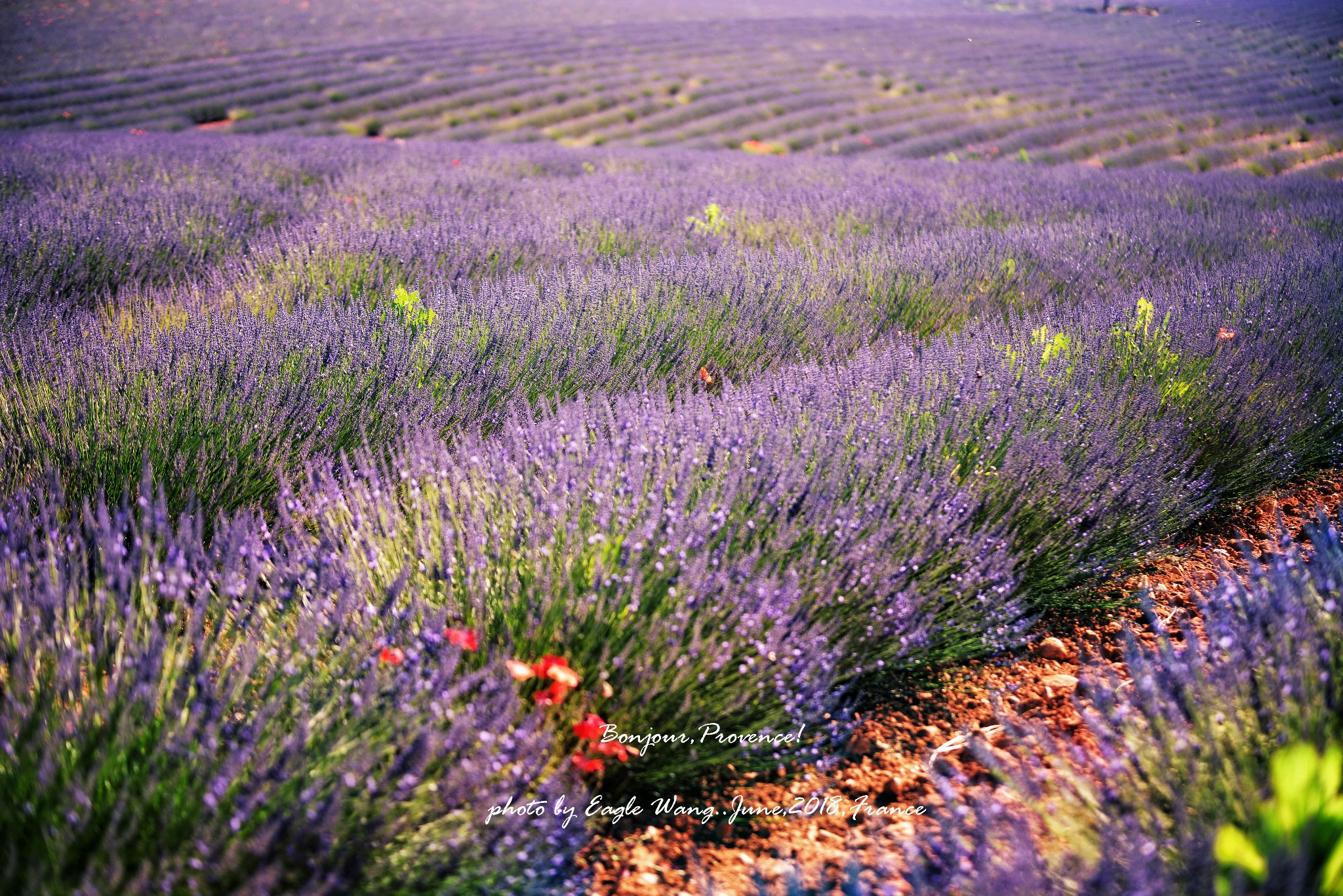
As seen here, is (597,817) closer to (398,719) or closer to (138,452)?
(398,719)

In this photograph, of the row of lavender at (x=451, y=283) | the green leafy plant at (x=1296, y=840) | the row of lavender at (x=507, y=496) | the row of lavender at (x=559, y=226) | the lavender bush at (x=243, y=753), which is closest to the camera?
the green leafy plant at (x=1296, y=840)

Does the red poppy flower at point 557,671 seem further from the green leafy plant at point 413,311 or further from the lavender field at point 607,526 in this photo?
the green leafy plant at point 413,311

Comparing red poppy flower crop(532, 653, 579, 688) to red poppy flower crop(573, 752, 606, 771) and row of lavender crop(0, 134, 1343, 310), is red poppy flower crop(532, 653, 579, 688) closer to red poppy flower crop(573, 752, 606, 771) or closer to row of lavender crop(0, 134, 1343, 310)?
red poppy flower crop(573, 752, 606, 771)

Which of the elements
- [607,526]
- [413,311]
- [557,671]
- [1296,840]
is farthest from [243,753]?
[413,311]

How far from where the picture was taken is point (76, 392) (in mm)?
1852

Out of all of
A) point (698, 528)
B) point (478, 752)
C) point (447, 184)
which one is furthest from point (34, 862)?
point (447, 184)

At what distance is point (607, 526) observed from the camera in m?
1.39

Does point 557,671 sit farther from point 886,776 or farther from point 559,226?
point 559,226

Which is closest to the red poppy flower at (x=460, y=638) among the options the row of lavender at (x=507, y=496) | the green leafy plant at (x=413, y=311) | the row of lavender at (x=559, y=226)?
the row of lavender at (x=507, y=496)

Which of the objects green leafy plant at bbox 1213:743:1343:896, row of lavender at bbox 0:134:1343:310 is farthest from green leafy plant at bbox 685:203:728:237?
green leafy plant at bbox 1213:743:1343:896

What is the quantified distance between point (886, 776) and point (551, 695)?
73 cm

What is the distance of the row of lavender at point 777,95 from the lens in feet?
44.7

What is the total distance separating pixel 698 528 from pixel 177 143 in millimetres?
9365

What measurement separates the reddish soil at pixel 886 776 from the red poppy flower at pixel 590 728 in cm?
24
